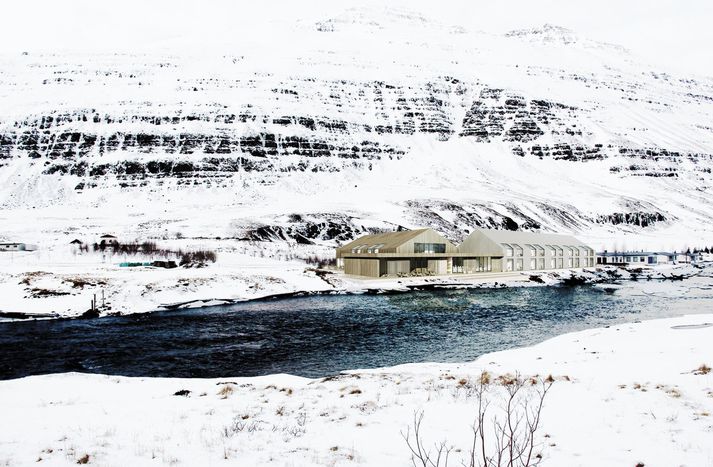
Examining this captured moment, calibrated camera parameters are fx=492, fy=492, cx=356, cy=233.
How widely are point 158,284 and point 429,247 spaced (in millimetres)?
38826

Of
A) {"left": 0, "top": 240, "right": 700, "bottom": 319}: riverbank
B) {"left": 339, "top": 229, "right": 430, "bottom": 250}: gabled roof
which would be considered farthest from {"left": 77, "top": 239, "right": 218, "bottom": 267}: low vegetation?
{"left": 339, "top": 229, "right": 430, "bottom": 250}: gabled roof

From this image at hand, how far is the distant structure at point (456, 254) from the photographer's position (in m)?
69.8

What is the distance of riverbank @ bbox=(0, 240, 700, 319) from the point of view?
41.6m

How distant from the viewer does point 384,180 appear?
609 ft

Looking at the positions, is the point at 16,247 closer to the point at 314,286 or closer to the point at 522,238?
the point at 314,286

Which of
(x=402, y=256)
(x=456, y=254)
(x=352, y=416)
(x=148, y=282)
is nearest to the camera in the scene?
(x=352, y=416)

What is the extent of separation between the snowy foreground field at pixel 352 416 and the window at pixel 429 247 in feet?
167

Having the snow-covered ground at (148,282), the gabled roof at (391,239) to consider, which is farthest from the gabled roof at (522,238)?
the gabled roof at (391,239)

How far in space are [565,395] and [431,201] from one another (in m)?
132

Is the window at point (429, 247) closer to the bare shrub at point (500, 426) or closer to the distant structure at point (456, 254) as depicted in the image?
the distant structure at point (456, 254)

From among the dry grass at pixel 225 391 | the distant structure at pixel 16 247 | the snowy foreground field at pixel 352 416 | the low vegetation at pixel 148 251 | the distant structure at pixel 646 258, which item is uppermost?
the snowy foreground field at pixel 352 416

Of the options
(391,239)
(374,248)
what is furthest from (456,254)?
(374,248)

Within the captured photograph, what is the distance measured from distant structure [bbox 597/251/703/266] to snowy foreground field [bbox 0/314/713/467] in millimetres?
101104

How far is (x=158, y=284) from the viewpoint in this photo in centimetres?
4788
